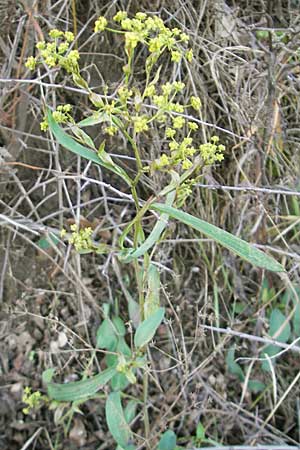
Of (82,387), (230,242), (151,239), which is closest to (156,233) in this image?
(151,239)

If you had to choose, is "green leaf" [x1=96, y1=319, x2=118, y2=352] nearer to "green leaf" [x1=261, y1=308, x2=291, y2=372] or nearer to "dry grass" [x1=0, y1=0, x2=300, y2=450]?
"dry grass" [x1=0, y1=0, x2=300, y2=450]

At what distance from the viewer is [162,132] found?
161 cm

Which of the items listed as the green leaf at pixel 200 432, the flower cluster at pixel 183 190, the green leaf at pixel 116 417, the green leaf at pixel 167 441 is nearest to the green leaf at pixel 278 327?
the green leaf at pixel 200 432

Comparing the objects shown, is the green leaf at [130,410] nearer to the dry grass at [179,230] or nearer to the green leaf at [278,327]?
the dry grass at [179,230]

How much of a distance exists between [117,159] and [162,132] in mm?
137

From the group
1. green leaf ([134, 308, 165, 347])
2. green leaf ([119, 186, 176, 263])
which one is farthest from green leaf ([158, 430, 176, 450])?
green leaf ([119, 186, 176, 263])

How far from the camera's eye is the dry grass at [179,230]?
154cm

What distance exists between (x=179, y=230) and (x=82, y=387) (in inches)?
23.6

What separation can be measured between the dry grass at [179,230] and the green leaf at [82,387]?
0.91 ft

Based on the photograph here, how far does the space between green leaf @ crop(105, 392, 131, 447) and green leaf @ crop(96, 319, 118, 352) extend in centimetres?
28

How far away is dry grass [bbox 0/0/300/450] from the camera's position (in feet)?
5.06

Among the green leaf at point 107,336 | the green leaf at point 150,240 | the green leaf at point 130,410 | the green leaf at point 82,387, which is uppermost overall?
the green leaf at point 150,240

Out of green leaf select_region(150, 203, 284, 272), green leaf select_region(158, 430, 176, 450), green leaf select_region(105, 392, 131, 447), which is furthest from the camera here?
green leaf select_region(158, 430, 176, 450)

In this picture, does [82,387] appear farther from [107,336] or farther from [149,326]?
[107,336]
